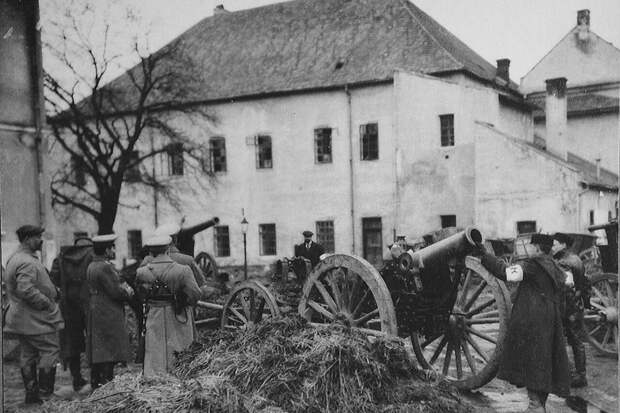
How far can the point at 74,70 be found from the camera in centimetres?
838

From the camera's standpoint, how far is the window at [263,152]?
20156mm

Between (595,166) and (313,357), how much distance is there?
32.5 ft

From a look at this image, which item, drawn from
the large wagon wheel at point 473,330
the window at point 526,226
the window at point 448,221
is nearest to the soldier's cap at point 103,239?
the large wagon wheel at point 473,330

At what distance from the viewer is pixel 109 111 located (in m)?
13.7

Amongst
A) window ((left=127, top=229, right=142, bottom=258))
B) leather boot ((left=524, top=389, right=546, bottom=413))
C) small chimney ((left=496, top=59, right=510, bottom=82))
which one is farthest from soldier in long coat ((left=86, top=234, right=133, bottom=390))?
window ((left=127, top=229, right=142, bottom=258))

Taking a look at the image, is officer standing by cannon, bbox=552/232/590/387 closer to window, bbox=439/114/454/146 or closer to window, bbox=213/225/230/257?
window, bbox=439/114/454/146

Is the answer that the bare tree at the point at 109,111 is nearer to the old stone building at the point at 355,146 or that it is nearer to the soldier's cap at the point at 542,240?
the old stone building at the point at 355,146

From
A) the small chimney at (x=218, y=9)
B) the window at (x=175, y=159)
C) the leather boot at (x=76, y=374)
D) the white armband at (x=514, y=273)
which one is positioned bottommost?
the leather boot at (x=76, y=374)

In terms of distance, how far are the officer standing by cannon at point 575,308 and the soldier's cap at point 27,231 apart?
5.18m

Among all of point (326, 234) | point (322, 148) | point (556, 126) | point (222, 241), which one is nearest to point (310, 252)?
point (326, 234)

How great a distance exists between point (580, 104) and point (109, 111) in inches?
405

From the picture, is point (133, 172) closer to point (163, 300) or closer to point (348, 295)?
A: point (163, 300)

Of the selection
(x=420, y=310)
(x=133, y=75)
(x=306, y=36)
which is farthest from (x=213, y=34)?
(x=420, y=310)

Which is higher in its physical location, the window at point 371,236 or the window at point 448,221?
the window at point 448,221
